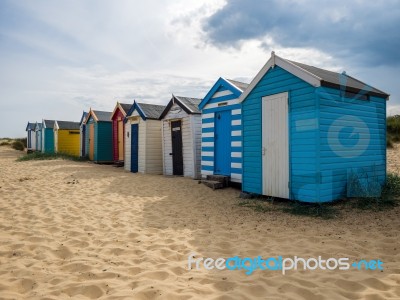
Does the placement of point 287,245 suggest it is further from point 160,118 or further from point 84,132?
point 84,132

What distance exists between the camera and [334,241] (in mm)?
4723

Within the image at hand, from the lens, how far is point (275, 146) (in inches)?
298

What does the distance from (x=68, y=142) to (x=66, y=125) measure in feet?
5.70

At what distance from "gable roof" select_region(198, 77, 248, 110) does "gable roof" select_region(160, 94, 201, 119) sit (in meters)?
0.97

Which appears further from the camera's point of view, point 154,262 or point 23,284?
point 154,262

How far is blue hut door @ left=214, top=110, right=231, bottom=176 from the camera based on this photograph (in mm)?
10438

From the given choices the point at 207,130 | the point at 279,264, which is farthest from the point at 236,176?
the point at 279,264

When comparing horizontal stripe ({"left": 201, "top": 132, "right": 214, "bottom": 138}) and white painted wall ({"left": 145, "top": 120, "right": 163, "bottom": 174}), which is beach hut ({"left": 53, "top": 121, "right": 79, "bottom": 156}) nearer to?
white painted wall ({"left": 145, "top": 120, "right": 163, "bottom": 174})

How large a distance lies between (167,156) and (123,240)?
29.9 feet

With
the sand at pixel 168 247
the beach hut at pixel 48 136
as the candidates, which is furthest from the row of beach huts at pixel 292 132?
the beach hut at pixel 48 136

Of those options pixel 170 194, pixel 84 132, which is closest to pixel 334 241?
pixel 170 194

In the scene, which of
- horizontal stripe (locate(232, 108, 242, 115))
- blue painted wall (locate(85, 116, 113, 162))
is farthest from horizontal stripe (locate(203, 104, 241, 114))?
blue painted wall (locate(85, 116, 113, 162))

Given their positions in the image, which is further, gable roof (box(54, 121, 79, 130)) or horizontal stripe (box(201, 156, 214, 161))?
gable roof (box(54, 121, 79, 130))

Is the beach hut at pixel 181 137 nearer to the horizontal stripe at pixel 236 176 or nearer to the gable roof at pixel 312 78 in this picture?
the horizontal stripe at pixel 236 176
